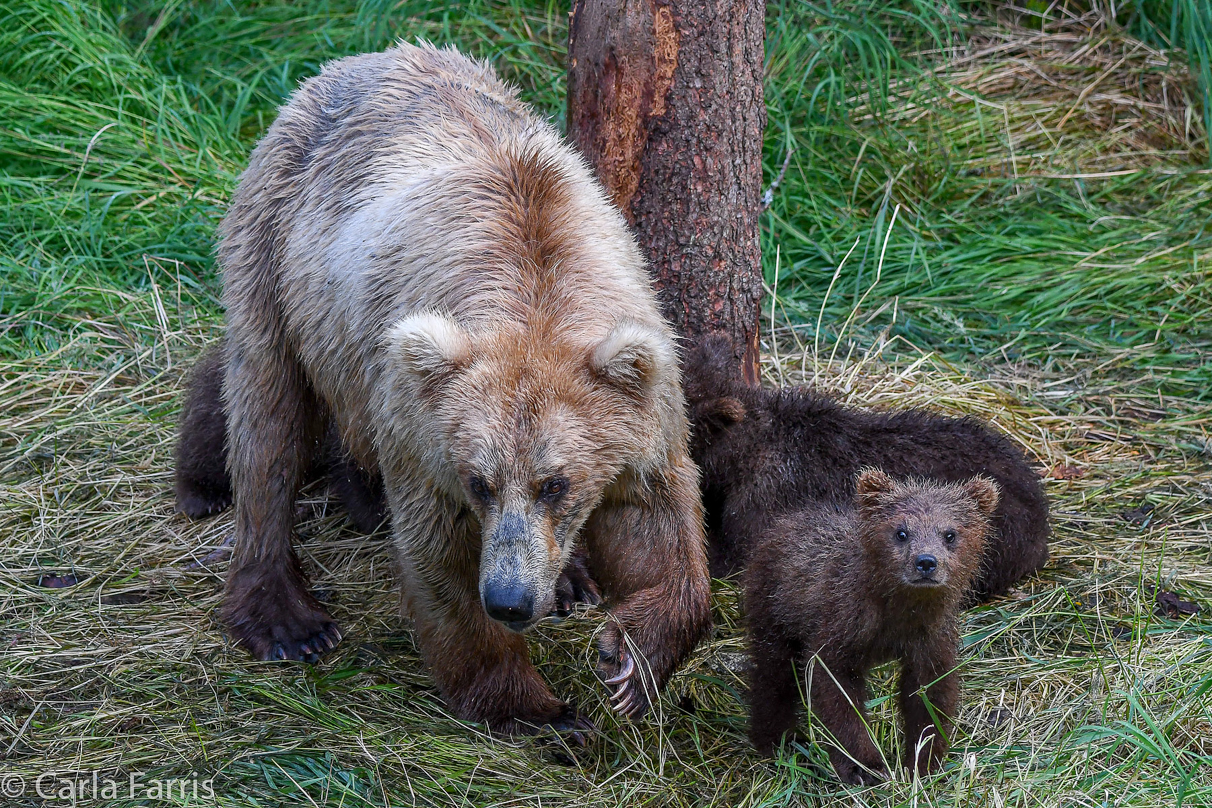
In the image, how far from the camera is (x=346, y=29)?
8.09m

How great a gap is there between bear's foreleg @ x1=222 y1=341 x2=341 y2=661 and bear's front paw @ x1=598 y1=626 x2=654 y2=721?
1367 mm

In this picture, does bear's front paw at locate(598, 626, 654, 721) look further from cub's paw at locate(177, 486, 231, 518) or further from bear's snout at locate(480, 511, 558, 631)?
cub's paw at locate(177, 486, 231, 518)

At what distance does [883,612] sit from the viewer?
11.9ft

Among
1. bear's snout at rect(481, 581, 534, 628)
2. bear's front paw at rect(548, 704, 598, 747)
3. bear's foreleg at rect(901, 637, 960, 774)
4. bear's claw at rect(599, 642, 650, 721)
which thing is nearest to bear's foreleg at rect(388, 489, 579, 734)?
bear's front paw at rect(548, 704, 598, 747)

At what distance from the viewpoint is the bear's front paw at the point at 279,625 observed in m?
4.75

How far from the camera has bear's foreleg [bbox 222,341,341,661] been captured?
4.91 metres

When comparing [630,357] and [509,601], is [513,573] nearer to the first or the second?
[509,601]

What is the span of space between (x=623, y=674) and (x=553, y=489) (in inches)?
28.5

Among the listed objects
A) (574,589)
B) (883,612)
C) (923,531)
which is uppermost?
(923,531)

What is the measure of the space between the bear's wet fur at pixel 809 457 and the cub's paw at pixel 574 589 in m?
0.52

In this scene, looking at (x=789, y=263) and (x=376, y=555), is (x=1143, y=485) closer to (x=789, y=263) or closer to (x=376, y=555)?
(x=789, y=263)

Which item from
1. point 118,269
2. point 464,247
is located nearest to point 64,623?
point 464,247

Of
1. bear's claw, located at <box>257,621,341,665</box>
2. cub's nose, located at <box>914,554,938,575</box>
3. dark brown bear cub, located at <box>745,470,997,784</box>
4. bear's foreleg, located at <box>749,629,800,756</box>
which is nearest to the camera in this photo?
cub's nose, located at <box>914,554,938,575</box>

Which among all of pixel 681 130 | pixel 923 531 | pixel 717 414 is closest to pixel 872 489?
pixel 923 531
